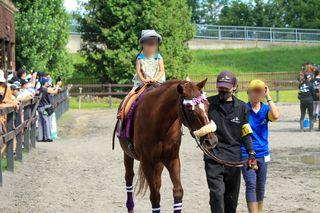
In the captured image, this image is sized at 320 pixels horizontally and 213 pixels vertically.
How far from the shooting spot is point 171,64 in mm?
44438

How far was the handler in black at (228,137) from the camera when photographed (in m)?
7.22

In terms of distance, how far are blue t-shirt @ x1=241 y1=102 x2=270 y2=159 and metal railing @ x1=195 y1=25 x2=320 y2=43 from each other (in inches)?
2497

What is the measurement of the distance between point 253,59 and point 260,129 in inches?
2210

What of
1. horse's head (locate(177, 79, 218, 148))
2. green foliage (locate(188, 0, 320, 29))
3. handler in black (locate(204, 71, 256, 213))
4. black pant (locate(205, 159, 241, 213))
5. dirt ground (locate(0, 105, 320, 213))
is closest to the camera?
horse's head (locate(177, 79, 218, 148))

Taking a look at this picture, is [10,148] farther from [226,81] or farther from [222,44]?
[222,44]

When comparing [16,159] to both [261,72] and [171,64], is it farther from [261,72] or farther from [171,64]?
[261,72]

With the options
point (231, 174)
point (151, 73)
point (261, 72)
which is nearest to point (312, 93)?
point (151, 73)

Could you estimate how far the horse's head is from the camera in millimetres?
6801

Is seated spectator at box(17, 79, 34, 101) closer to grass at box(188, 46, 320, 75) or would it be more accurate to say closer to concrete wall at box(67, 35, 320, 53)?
grass at box(188, 46, 320, 75)

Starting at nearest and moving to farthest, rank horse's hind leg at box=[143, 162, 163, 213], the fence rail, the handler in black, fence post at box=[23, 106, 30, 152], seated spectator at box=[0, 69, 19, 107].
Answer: the handler in black
horse's hind leg at box=[143, 162, 163, 213]
seated spectator at box=[0, 69, 19, 107]
fence post at box=[23, 106, 30, 152]
the fence rail

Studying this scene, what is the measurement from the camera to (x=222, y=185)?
7172 mm

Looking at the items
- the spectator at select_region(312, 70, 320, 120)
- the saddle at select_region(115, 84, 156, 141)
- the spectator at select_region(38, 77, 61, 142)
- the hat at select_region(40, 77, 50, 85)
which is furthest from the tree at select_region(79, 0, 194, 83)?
the saddle at select_region(115, 84, 156, 141)

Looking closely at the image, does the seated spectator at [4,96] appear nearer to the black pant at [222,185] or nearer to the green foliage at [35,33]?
the black pant at [222,185]

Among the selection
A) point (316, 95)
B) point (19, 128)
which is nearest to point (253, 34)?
point (316, 95)
